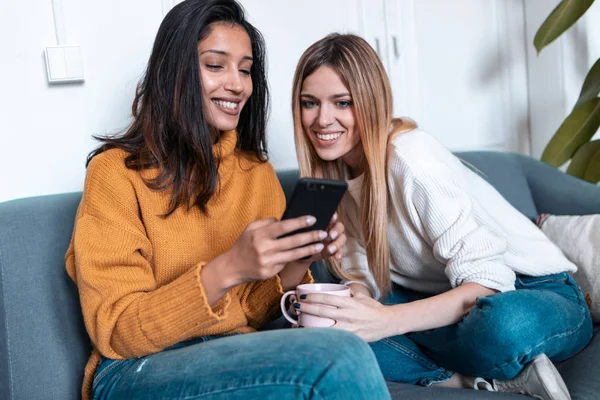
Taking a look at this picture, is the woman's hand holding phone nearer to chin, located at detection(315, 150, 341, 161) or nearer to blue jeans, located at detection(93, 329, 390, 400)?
blue jeans, located at detection(93, 329, 390, 400)

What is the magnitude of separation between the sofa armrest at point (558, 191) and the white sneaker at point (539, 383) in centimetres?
77

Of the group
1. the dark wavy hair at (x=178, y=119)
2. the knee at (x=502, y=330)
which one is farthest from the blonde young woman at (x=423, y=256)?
the dark wavy hair at (x=178, y=119)

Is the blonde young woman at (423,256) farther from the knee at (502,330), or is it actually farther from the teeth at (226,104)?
the teeth at (226,104)

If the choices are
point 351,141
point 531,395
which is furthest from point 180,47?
point 531,395

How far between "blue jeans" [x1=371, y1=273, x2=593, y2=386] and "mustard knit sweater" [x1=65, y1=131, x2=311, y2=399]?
0.31m

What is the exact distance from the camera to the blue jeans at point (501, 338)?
1.38 metres

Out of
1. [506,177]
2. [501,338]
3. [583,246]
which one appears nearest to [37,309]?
[501,338]

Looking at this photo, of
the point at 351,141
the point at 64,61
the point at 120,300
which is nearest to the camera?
the point at 120,300

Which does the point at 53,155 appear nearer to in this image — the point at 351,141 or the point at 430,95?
the point at 351,141

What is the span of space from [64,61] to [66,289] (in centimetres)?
62

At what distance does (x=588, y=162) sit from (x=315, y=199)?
151 centimetres

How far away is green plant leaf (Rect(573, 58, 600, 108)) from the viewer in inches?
91.4

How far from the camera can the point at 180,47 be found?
4.69 ft

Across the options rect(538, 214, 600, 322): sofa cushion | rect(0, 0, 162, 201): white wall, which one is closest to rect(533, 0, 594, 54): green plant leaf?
rect(538, 214, 600, 322): sofa cushion
